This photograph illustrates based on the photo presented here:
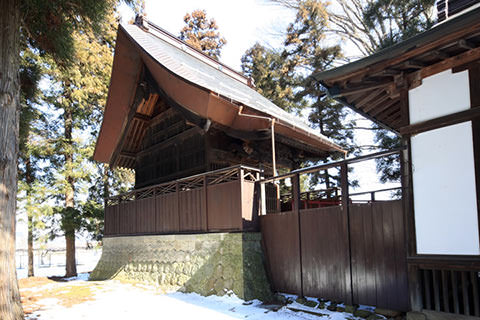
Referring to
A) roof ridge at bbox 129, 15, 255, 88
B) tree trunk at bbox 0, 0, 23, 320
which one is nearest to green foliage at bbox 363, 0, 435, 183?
roof ridge at bbox 129, 15, 255, 88

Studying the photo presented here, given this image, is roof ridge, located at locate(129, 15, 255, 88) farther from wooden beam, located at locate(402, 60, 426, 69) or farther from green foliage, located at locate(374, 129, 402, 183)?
wooden beam, located at locate(402, 60, 426, 69)

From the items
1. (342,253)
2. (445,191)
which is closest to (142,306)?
(342,253)

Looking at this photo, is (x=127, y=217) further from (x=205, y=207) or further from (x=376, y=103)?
(x=376, y=103)

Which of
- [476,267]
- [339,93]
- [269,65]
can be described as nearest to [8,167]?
[339,93]

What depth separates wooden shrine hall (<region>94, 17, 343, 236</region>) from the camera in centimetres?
851

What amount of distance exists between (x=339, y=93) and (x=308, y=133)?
4.10 metres

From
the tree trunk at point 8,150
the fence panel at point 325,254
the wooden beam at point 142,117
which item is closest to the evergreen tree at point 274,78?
the wooden beam at point 142,117

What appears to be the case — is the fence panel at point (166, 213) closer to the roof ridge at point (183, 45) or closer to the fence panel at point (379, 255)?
the fence panel at point (379, 255)

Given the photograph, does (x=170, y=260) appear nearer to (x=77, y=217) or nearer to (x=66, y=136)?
(x=77, y=217)

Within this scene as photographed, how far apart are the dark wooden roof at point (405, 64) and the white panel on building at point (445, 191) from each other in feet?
2.05

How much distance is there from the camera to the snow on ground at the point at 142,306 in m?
6.68

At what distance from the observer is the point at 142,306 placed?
7.73 m

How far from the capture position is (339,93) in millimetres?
5988

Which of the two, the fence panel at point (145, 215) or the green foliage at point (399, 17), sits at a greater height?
the green foliage at point (399, 17)
